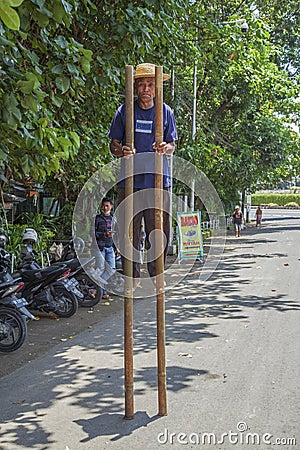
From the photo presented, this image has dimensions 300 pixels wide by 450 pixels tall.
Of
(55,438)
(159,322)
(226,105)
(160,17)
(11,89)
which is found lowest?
(55,438)

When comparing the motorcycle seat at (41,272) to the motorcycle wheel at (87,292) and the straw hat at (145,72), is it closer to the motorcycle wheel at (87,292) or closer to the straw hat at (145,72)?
the motorcycle wheel at (87,292)

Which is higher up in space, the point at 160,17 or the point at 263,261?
the point at 160,17

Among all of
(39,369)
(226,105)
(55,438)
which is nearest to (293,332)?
(39,369)

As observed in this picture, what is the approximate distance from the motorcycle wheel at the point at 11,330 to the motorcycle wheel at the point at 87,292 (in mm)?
3012

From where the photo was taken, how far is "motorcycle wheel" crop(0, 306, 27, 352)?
305 inches

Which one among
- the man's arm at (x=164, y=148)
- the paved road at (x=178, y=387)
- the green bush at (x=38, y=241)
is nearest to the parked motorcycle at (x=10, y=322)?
the paved road at (x=178, y=387)

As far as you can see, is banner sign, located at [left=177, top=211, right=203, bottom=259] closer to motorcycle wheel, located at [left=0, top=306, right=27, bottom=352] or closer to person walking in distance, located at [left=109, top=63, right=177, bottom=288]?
motorcycle wheel, located at [left=0, top=306, right=27, bottom=352]

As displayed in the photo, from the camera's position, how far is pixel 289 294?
11.9 meters

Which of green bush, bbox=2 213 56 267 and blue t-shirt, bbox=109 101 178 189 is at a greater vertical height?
blue t-shirt, bbox=109 101 178 189

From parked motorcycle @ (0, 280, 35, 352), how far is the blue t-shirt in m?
3.25

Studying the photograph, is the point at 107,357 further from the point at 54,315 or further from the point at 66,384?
the point at 54,315

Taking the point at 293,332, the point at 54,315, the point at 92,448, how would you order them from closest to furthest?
the point at 92,448
the point at 293,332
the point at 54,315

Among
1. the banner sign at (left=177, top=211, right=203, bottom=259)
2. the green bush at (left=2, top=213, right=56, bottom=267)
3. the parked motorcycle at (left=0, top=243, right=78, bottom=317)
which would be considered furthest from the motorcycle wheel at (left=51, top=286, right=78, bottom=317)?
the banner sign at (left=177, top=211, right=203, bottom=259)

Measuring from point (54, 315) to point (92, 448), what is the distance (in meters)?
5.51
